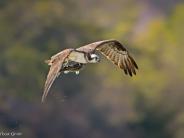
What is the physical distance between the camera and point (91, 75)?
39531mm

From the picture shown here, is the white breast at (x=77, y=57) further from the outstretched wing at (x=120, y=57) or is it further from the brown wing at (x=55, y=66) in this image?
the outstretched wing at (x=120, y=57)

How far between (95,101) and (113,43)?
72.9 feet

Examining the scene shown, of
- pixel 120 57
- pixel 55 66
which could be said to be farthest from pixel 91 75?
pixel 55 66

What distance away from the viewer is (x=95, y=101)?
3869 centimetres

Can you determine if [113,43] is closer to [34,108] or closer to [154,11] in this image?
[34,108]

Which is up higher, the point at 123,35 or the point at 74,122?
the point at 123,35

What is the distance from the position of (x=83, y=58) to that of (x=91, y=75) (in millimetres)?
23917

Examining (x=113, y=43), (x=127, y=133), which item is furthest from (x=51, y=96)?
(x=113, y=43)

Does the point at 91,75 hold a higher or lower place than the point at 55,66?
higher

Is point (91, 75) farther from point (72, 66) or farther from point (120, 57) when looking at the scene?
point (72, 66)

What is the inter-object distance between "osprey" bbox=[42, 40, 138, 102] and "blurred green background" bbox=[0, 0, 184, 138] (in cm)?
1654

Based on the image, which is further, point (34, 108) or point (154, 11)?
point (154, 11)

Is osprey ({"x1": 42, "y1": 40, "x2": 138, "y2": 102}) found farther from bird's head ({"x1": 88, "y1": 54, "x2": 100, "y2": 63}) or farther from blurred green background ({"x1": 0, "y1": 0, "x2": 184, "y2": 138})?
blurred green background ({"x1": 0, "y1": 0, "x2": 184, "y2": 138})

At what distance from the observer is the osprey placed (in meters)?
14.7
